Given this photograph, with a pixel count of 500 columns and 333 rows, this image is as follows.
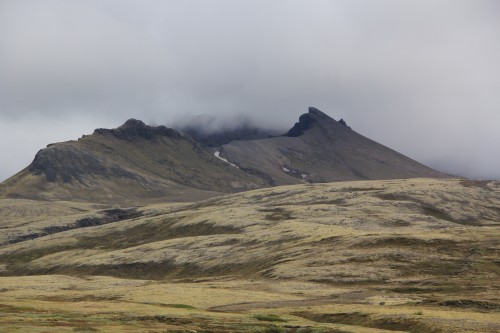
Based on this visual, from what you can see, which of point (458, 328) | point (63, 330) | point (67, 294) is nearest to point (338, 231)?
point (67, 294)

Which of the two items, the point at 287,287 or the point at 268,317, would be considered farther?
the point at 287,287

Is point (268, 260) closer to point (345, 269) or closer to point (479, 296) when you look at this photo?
point (345, 269)

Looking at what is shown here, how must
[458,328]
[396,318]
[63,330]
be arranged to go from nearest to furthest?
[63,330], [458,328], [396,318]

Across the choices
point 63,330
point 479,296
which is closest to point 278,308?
point 479,296

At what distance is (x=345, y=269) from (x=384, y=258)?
9.80m

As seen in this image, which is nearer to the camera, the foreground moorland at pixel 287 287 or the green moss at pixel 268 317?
the foreground moorland at pixel 287 287

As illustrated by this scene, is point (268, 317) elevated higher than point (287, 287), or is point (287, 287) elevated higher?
point (268, 317)

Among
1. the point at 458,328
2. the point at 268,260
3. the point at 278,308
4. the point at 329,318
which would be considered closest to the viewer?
the point at 458,328

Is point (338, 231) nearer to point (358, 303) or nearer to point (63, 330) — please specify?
point (358, 303)

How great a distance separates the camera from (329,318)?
88750mm

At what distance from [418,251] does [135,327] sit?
3374 inches

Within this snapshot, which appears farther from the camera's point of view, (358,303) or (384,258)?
(384,258)

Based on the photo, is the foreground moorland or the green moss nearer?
the foreground moorland

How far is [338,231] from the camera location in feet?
589
